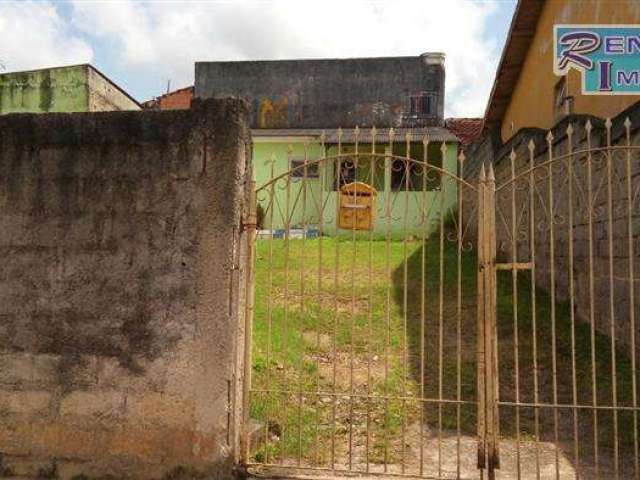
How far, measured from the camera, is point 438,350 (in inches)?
266

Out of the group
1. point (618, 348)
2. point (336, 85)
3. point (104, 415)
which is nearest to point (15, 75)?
point (336, 85)

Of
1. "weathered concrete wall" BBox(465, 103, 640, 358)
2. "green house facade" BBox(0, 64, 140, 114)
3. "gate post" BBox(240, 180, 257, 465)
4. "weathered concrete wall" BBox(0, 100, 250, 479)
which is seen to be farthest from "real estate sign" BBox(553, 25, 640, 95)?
"green house facade" BBox(0, 64, 140, 114)

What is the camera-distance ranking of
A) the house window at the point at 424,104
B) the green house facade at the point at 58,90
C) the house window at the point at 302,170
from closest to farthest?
1. the house window at the point at 302,170
2. the green house facade at the point at 58,90
3. the house window at the point at 424,104

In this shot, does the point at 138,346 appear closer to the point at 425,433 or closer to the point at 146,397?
the point at 146,397

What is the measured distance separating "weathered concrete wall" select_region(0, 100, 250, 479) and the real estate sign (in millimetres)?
5871

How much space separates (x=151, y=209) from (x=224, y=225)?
51 cm

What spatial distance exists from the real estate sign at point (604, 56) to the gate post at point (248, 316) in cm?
560

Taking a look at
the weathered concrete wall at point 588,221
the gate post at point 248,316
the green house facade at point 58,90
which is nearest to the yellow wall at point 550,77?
the weathered concrete wall at point 588,221

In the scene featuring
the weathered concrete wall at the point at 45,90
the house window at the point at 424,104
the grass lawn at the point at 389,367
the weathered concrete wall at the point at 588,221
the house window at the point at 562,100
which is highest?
the house window at the point at 424,104

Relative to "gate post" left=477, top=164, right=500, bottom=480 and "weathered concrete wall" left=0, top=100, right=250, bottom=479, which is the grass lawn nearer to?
"gate post" left=477, top=164, right=500, bottom=480

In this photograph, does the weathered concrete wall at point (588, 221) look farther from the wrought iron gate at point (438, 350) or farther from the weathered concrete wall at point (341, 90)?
the weathered concrete wall at point (341, 90)

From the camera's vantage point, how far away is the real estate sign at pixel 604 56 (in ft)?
25.1

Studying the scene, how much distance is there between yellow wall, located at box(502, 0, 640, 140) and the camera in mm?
7735

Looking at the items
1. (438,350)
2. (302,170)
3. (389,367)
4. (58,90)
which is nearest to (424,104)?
(58,90)
